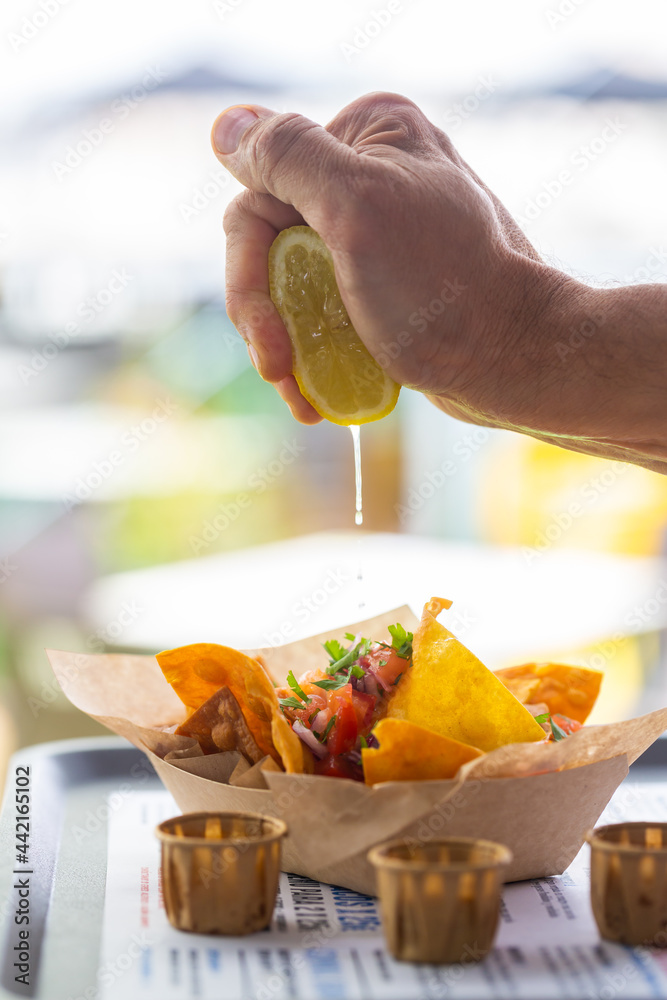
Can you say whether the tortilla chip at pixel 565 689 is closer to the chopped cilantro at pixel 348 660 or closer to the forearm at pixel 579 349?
the chopped cilantro at pixel 348 660

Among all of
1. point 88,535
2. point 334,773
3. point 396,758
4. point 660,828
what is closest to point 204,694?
point 334,773

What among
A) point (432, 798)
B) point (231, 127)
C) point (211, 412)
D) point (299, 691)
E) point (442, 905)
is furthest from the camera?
point (211, 412)

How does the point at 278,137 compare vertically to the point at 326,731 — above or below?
above

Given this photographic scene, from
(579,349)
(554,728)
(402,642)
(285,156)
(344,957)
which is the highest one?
(285,156)

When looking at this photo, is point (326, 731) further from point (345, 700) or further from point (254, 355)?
point (254, 355)

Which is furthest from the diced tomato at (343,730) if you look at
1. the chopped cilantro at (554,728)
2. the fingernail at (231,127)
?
the fingernail at (231,127)

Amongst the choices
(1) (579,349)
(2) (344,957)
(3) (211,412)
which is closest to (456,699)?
(2) (344,957)

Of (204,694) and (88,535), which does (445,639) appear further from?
(88,535)
